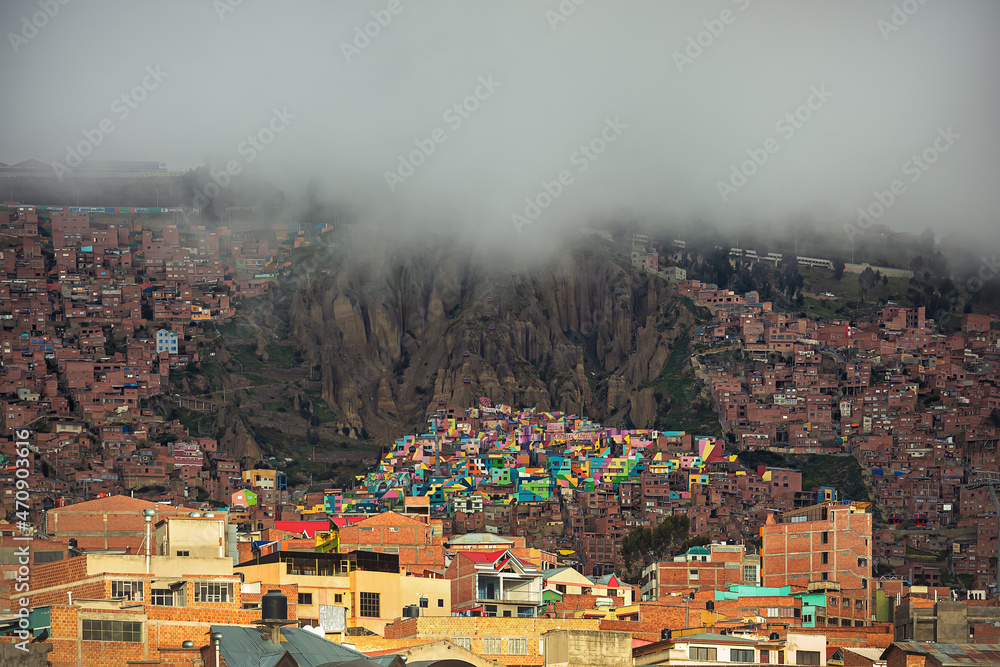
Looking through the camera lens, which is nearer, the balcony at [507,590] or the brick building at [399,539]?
the balcony at [507,590]

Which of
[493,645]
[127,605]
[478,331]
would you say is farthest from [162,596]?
[478,331]

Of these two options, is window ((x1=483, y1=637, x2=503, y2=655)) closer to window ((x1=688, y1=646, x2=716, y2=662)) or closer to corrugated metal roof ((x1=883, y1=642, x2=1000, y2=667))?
window ((x1=688, y1=646, x2=716, y2=662))

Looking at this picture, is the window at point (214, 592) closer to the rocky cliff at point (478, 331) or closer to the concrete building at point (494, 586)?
the concrete building at point (494, 586)

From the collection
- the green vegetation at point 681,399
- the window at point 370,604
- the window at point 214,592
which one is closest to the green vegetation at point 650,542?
the green vegetation at point 681,399

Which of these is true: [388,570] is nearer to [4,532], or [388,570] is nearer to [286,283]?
[4,532]

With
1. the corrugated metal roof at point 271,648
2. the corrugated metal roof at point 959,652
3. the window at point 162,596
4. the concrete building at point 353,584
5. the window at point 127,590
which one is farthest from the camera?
the concrete building at point 353,584

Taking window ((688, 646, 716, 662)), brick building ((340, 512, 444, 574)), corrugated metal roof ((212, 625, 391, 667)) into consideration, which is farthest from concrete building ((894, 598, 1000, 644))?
corrugated metal roof ((212, 625, 391, 667))
